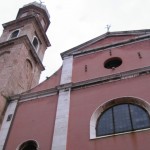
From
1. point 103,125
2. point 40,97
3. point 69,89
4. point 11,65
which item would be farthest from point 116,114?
point 11,65

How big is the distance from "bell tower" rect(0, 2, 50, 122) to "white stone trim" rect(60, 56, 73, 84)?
2.93m

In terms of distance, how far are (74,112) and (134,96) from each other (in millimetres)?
2679

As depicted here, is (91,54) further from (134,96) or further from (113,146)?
(113,146)

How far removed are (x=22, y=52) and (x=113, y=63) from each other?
633 centimetres

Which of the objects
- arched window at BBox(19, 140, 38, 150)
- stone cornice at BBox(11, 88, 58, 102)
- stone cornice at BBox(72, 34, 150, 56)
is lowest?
arched window at BBox(19, 140, 38, 150)

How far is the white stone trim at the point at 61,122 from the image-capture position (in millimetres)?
11601

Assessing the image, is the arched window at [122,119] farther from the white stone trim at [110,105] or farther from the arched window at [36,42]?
the arched window at [36,42]

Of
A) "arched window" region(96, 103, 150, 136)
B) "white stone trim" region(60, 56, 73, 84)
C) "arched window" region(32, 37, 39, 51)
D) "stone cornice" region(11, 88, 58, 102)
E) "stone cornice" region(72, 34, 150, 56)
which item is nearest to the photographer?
"arched window" region(96, 103, 150, 136)

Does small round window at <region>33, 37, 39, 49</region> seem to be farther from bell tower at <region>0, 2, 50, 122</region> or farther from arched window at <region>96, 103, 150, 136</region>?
arched window at <region>96, 103, 150, 136</region>

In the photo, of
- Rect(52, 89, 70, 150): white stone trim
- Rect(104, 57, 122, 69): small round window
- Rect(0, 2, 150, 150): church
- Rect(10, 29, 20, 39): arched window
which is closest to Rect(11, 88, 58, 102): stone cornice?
Rect(0, 2, 150, 150): church

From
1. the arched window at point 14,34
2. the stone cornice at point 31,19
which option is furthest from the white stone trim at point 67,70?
the stone cornice at point 31,19

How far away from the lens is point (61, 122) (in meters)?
12.6

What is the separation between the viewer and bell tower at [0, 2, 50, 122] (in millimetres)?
16484

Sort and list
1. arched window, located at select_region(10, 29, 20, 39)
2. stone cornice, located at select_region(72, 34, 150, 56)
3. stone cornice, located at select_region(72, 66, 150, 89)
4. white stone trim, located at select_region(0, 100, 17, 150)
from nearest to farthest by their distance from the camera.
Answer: white stone trim, located at select_region(0, 100, 17, 150), stone cornice, located at select_region(72, 66, 150, 89), stone cornice, located at select_region(72, 34, 150, 56), arched window, located at select_region(10, 29, 20, 39)
